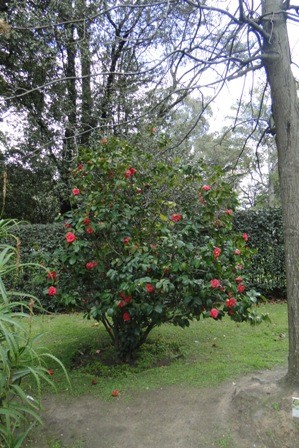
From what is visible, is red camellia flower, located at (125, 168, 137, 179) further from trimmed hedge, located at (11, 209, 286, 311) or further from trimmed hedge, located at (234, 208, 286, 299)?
trimmed hedge, located at (234, 208, 286, 299)

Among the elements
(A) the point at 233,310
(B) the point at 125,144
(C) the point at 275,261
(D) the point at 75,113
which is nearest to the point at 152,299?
(A) the point at 233,310

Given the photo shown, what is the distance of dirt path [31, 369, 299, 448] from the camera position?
101 inches

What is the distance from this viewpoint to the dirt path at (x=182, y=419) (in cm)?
256

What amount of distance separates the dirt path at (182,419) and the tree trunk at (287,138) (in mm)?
329

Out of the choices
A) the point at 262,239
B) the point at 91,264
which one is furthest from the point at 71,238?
the point at 262,239

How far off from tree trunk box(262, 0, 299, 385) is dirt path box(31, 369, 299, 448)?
33 centimetres

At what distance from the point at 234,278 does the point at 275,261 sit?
4239mm

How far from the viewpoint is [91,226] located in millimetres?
3561

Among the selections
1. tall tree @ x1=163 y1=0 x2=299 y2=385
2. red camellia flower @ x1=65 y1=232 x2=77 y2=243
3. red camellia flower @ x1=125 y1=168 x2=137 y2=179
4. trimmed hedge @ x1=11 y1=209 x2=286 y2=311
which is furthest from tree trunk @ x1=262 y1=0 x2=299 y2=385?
trimmed hedge @ x1=11 y1=209 x2=286 y2=311

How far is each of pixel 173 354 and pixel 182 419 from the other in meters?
1.42

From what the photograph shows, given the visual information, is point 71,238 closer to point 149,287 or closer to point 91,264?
point 91,264

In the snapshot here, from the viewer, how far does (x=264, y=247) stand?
7.43 metres

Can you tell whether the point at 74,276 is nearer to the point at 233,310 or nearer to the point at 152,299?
the point at 152,299

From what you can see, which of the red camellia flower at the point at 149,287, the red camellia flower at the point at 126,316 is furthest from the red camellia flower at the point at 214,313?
the red camellia flower at the point at 126,316
